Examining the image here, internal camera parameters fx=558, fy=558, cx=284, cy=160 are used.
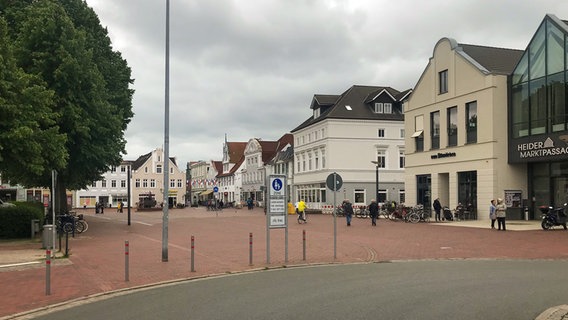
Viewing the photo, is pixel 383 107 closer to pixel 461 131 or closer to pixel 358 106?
pixel 358 106

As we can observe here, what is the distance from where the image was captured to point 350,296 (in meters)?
9.82

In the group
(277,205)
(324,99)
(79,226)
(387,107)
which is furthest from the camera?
(324,99)

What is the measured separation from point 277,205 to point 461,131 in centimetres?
2702

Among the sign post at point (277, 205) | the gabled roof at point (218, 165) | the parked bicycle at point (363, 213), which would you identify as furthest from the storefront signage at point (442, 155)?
the gabled roof at point (218, 165)

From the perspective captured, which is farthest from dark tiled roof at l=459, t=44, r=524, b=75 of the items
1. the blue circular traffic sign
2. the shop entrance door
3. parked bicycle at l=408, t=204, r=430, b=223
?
the blue circular traffic sign

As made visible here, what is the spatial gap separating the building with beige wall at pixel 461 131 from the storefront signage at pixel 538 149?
945mm

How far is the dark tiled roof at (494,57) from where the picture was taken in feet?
130

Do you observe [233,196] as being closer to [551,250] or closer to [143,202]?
[143,202]

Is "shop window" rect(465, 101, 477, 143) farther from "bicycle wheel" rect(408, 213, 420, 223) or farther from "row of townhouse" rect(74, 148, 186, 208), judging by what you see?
"row of townhouse" rect(74, 148, 186, 208)

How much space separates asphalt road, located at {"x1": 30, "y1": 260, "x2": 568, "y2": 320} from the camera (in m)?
8.41

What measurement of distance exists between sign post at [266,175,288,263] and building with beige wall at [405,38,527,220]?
2406 centimetres

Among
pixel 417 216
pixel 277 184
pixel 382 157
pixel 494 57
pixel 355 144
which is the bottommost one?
pixel 417 216

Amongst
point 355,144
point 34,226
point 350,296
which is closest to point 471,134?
point 355,144

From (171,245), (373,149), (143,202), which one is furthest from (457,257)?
(143,202)
